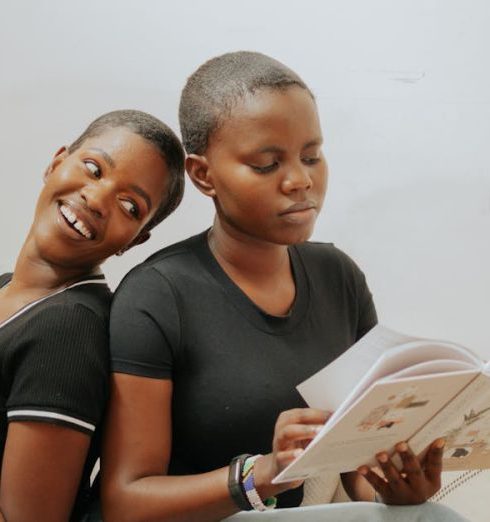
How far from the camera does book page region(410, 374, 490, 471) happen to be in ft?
2.86

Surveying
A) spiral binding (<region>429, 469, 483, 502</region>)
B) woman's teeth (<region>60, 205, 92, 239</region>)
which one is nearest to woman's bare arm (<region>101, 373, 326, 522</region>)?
woman's teeth (<region>60, 205, 92, 239</region>)

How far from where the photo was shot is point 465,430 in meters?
0.96

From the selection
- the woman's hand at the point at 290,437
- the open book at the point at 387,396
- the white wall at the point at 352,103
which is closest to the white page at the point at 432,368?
the open book at the point at 387,396

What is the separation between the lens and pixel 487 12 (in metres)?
1.51

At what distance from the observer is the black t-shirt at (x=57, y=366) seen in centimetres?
95

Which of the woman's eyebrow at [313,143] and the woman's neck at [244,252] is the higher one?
the woman's eyebrow at [313,143]

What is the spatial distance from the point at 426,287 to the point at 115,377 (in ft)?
2.57

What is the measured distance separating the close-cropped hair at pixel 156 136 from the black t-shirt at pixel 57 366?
250 millimetres

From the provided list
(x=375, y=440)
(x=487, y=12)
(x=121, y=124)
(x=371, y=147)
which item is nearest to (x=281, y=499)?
(x=375, y=440)

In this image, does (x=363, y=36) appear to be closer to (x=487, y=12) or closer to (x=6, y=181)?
(x=487, y=12)

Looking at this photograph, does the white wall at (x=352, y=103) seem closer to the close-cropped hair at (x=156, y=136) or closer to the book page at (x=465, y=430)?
the close-cropped hair at (x=156, y=136)

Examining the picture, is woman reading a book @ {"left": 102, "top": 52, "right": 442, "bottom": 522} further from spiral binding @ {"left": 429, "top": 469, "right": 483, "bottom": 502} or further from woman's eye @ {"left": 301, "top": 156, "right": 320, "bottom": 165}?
spiral binding @ {"left": 429, "top": 469, "right": 483, "bottom": 502}

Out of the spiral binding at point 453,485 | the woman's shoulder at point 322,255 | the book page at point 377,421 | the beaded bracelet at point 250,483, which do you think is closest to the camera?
the book page at point 377,421

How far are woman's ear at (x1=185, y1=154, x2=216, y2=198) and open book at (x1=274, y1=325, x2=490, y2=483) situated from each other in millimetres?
315
